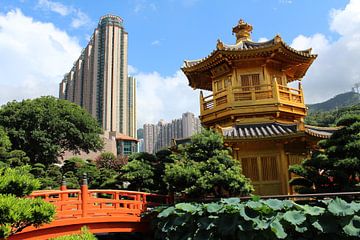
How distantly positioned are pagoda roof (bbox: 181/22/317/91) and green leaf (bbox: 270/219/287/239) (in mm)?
7767

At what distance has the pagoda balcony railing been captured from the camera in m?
13.1

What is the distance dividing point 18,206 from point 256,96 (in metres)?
9.91

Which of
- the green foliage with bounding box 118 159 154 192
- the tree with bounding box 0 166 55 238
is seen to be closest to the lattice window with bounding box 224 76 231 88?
the green foliage with bounding box 118 159 154 192

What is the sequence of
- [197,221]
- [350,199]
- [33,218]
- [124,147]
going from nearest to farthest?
Answer: [33,218]
[350,199]
[197,221]
[124,147]

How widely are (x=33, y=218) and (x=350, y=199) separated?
7425 millimetres

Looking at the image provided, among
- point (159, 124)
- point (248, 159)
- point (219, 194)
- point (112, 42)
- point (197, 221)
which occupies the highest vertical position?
point (112, 42)

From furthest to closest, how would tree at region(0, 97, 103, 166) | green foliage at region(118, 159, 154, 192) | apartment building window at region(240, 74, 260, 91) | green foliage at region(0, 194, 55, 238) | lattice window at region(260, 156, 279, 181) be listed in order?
tree at region(0, 97, 103, 166) → apartment building window at region(240, 74, 260, 91) → green foliage at region(118, 159, 154, 192) → lattice window at region(260, 156, 279, 181) → green foliage at region(0, 194, 55, 238)

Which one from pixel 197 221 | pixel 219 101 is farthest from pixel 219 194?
pixel 219 101

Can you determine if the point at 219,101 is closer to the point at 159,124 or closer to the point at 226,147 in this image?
the point at 226,147

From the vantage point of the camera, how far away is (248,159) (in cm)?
1261

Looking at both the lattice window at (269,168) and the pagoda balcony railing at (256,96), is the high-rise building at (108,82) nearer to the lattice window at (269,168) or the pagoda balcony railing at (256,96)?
the pagoda balcony railing at (256,96)

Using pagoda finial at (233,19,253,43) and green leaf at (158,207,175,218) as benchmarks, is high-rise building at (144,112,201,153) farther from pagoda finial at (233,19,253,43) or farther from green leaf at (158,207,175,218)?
green leaf at (158,207,175,218)

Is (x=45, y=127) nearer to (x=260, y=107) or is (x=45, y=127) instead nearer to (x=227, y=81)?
(x=227, y=81)

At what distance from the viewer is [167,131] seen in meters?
85.9
